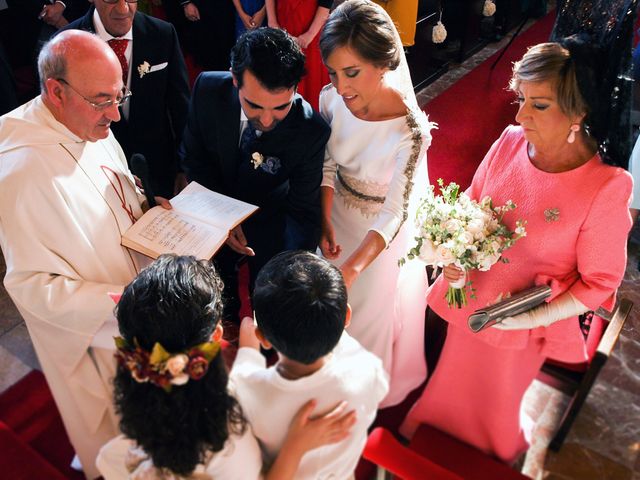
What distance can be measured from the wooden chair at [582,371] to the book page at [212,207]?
1710 millimetres

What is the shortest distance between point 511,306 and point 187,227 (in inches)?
53.2

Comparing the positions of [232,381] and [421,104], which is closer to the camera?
[232,381]

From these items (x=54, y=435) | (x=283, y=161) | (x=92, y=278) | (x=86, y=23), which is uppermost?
(x=86, y=23)

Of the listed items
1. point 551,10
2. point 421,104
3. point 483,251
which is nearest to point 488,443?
point 483,251

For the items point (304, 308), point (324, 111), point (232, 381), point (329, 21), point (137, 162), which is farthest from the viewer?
point (324, 111)

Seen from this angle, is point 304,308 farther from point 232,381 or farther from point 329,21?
point 329,21

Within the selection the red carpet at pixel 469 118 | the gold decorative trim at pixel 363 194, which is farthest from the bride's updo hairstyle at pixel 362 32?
the red carpet at pixel 469 118

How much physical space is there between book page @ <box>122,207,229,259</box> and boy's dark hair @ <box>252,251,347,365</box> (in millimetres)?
676

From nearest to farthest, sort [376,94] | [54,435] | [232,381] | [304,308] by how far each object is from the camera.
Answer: [304,308]
[232,381]
[376,94]
[54,435]

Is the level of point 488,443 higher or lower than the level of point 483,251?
lower

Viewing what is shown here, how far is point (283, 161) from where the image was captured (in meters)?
2.65

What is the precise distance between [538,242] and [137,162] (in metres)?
1.62

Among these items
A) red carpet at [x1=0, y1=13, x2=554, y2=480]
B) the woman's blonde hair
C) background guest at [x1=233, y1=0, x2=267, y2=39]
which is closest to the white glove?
the woman's blonde hair

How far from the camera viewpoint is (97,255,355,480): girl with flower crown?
56.5 inches
